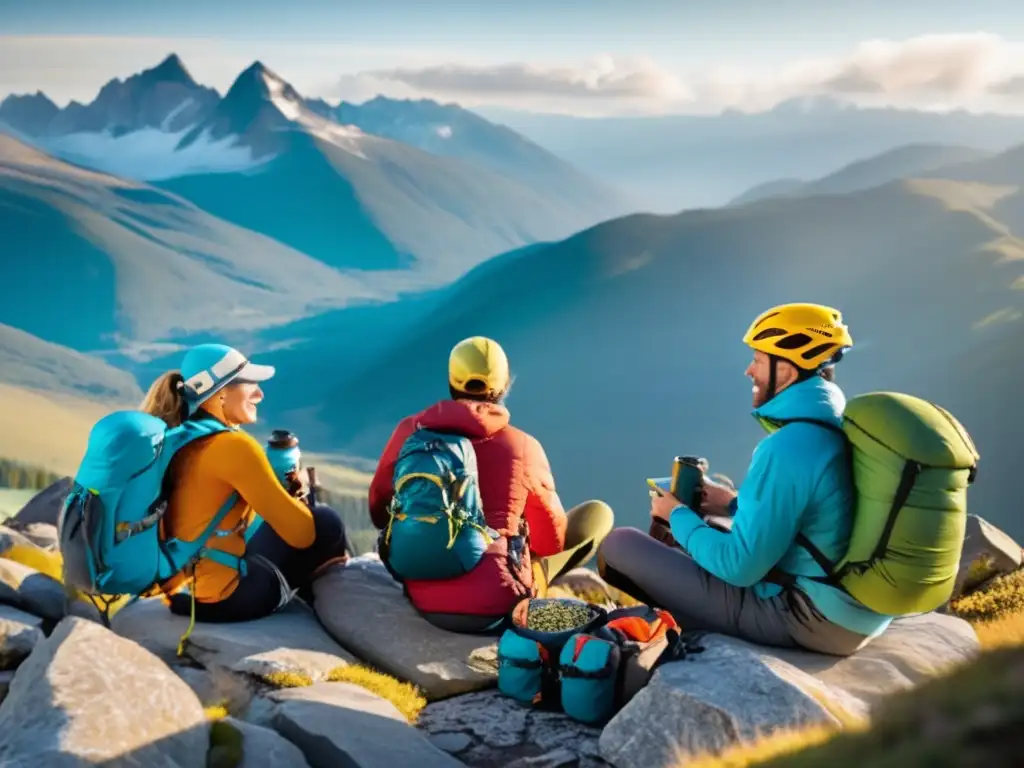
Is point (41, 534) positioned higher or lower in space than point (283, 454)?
lower

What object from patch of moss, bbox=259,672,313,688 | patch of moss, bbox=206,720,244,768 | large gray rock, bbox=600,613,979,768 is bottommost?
patch of moss, bbox=259,672,313,688

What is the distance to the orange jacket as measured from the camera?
6.00 m

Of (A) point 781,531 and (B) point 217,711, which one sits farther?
(B) point 217,711

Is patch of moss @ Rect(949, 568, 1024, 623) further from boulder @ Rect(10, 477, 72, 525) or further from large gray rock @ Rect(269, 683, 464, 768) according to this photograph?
boulder @ Rect(10, 477, 72, 525)

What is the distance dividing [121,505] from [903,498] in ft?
15.2

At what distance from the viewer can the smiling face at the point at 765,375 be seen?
5387 mm

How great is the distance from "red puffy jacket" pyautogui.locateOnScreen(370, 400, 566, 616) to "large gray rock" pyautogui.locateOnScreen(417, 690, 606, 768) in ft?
2.41

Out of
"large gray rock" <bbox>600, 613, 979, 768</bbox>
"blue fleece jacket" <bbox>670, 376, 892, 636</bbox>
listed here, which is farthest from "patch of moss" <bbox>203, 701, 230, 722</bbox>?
"blue fleece jacket" <bbox>670, 376, 892, 636</bbox>

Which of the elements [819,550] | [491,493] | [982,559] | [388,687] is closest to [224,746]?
[388,687]

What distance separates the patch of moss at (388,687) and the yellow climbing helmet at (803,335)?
10.2ft

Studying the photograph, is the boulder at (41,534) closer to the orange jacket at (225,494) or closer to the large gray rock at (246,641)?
the large gray rock at (246,641)

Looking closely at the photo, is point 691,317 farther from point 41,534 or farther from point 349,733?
point 349,733

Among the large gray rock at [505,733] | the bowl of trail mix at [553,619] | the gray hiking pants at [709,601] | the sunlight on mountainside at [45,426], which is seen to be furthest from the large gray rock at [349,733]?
the sunlight on mountainside at [45,426]

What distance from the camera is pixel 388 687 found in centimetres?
609
